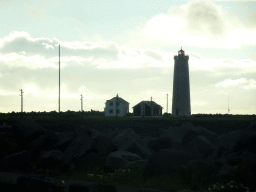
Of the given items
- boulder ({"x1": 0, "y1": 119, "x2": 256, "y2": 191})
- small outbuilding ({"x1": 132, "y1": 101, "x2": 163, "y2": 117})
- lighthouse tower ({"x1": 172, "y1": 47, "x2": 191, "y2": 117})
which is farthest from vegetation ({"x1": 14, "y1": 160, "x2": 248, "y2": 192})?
small outbuilding ({"x1": 132, "y1": 101, "x2": 163, "y2": 117})

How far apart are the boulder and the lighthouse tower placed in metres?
33.1

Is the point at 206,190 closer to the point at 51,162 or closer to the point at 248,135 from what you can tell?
the point at 248,135

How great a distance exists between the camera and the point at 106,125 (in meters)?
37.0

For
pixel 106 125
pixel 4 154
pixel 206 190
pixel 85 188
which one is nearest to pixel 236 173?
pixel 206 190

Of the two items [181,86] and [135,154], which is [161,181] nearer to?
[135,154]

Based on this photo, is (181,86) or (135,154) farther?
(181,86)

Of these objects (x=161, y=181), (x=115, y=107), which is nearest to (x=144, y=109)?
(x=115, y=107)

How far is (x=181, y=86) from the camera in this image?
54938mm

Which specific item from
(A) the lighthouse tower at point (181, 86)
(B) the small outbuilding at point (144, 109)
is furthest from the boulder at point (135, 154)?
(B) the small outbuilding at point (144, 109)

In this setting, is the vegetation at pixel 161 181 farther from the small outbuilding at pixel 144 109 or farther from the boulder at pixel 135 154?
the small outbuilding at pixel 144 109

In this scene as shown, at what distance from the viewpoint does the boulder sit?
40.4ft

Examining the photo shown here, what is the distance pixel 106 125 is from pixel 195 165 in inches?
984

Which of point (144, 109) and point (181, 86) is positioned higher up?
point (181, 86)

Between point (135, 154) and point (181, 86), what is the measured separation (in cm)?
3951
